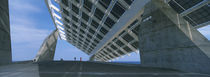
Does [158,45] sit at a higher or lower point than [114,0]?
lower

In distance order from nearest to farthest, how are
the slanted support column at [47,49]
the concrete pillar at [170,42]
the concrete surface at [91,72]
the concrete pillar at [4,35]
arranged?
the concrete surface at [91,72], the concrete pillar at [170,42], the concrete pillar at [4,35], the slanted support column at [47,49]

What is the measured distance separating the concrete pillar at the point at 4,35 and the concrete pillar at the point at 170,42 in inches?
468

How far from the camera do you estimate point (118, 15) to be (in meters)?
14.5

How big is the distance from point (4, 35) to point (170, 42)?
1367cm

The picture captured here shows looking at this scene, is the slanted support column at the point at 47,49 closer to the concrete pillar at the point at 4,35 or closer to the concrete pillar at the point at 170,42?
the concrete pillar at the point at 4,35

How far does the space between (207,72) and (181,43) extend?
181 centimetres

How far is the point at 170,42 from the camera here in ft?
23.7

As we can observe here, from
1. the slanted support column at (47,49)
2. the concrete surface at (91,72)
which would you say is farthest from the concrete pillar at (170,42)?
the slanted support column at (47,49)

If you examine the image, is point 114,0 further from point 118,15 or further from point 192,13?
point 192,13

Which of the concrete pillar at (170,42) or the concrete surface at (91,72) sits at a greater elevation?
the concrete pillar at (170,42)

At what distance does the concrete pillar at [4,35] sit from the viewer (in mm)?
10156

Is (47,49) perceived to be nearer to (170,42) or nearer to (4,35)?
(4,35)

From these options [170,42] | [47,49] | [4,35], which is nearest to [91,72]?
[170,42]

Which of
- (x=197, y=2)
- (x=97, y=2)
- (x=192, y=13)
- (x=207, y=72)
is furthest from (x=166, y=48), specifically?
(x=97, y=2)
